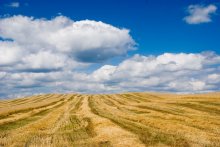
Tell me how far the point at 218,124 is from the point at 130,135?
335 inches

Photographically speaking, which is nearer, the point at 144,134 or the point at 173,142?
the point at 173,142

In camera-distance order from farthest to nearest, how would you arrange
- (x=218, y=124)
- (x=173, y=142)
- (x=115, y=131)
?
1. (x=218, y=124)
2. (x=115, y=131)
3. (x=173, y=142)

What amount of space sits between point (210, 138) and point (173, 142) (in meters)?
2.53

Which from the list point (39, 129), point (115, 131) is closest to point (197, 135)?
point (115, 131)

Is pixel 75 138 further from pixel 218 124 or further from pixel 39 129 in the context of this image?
pixel 218 124

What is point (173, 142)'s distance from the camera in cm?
1947

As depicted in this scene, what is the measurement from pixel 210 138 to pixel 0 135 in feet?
46.7

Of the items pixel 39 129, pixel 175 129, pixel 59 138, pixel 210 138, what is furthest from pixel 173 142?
pixel 39 129

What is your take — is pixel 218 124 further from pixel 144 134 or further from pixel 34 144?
pixel 34 144

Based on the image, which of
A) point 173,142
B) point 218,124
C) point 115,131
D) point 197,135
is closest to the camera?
point 173,142

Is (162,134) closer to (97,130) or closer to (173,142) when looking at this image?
(173,142)

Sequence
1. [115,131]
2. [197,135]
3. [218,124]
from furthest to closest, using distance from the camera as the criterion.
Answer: [218,124], [115,131], [197,135]

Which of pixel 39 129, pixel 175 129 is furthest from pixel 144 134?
pixel 39 129

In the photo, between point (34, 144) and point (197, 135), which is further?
point (197, 135)
